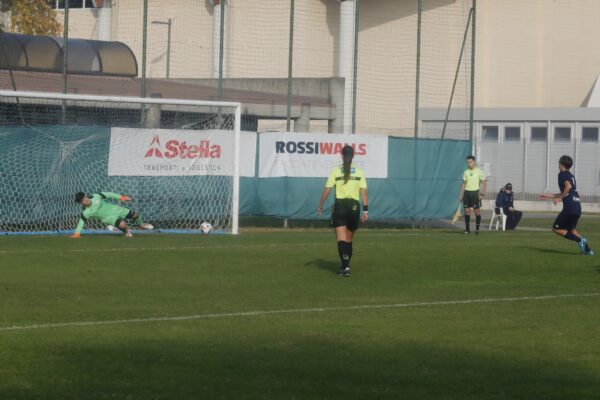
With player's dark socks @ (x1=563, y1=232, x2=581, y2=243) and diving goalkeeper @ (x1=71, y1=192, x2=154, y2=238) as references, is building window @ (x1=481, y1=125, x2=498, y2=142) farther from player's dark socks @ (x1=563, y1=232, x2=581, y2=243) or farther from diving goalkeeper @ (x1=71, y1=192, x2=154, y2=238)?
player's dark socks @ (x1=563, y1=232, x2=581, y2=243)

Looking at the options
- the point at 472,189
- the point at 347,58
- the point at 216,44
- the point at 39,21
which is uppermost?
the point at 39,21

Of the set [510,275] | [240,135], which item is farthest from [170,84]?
[510,275]

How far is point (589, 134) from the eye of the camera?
53.8m

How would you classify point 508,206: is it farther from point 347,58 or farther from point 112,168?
point 112,168

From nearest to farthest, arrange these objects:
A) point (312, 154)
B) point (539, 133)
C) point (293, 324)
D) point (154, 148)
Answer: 1. point (293, 324)
2. point (154, 148)
3. point (312, 154)
4. point (539, 133)

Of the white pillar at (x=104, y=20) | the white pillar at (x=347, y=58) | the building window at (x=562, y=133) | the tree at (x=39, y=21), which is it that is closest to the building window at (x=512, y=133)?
the building window at (x=562, y=133)

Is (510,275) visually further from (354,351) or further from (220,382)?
(220,382)

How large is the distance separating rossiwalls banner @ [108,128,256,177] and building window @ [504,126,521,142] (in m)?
28.0

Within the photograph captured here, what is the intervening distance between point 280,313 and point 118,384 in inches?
172

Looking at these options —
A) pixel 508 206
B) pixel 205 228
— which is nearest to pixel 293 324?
pixel 205 228

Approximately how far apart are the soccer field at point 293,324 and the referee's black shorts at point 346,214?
2.64 feet

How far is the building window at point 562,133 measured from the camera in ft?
178

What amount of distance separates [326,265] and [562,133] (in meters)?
37.2

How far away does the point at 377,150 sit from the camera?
32.1 meters
